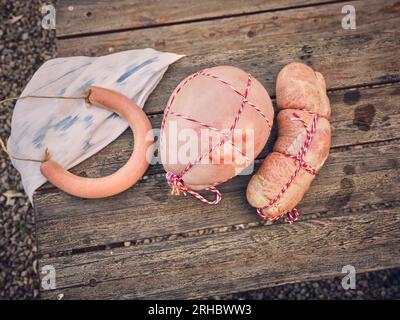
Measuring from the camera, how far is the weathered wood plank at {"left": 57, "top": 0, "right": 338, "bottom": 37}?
1.63 meters

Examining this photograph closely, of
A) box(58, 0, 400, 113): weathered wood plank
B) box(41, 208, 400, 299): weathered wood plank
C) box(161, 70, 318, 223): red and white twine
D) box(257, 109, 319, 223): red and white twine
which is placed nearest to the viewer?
box(161, 70, 318, 223): red and white twine

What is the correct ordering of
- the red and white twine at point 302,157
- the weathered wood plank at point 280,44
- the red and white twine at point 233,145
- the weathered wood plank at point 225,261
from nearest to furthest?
the red and white twine at point 233,145 → the red and white twine at point 302,157 → the weathered wood plank at point 225,261 → the weathered wood plank at point 280,44

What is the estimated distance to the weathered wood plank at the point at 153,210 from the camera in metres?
1.50

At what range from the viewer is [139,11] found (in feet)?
5.39

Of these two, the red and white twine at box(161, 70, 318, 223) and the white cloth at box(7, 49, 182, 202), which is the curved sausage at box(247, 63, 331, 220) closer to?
the red and white twine at box(161, 70, 318, 223)

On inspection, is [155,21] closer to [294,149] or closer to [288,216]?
[294,149]

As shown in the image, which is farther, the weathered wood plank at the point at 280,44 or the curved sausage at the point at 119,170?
the weathered wood plank at the point at 280,44

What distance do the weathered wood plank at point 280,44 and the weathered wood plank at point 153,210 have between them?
35cm

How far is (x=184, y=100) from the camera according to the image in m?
1.30

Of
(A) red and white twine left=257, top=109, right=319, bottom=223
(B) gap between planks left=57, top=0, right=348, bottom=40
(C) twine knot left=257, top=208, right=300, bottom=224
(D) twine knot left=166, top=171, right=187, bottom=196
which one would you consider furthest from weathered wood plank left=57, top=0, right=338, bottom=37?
(C) twine knot left=257, top=208, right=300, bottom=224

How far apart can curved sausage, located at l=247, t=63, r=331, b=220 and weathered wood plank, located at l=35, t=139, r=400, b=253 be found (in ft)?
0.34

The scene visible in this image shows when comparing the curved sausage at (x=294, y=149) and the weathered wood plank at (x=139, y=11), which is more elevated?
the weathered wood plank at (x=139, y=11)

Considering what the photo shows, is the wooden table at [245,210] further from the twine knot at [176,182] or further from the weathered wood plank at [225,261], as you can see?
the twine knot at [176,182]

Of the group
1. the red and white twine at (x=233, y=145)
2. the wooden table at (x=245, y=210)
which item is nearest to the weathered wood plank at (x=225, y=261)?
the wooden table at (x=245, y=210)
